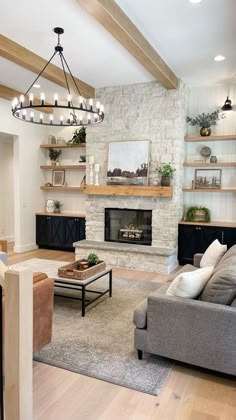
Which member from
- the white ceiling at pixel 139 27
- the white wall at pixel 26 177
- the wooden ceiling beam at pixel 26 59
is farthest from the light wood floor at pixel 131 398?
the white wall at pixel 26 177

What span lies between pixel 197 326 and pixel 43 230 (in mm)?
5631

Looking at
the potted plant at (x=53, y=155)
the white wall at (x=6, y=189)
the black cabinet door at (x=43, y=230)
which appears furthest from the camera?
the white wall at (x=6, y=189)

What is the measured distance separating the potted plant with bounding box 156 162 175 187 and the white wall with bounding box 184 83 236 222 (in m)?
0.75

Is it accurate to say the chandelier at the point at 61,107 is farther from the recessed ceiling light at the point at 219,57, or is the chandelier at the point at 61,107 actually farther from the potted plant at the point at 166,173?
the recessed ceiling light at the point at 219,57

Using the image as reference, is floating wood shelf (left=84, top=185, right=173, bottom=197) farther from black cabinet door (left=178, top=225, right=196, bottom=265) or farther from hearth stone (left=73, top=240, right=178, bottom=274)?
hearth stone (left=73, top=240, right=178, bottom=274)

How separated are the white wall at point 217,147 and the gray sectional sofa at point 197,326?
3.60m

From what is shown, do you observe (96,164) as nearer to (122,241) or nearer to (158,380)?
(122,241)

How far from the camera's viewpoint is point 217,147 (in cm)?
615

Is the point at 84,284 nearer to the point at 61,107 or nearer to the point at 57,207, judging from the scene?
the point at 61,107

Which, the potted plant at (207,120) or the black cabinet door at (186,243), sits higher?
the potted plant at (207,120)

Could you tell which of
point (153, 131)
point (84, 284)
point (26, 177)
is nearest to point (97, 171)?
point (153, 131)

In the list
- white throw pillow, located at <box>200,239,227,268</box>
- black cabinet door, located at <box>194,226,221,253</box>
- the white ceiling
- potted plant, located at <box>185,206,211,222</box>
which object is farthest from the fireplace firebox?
the white ceiling

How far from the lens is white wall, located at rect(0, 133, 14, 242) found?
27.8ft

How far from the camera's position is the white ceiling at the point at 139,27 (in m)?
3.38
